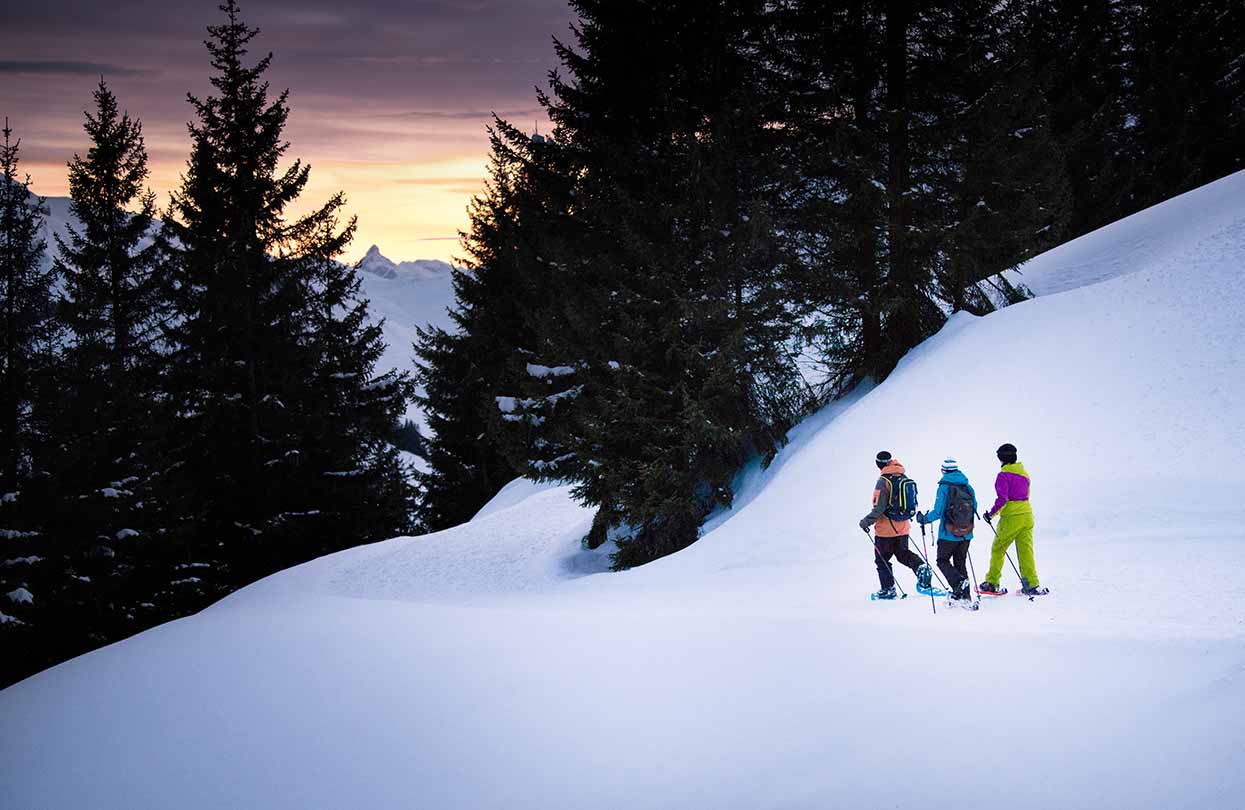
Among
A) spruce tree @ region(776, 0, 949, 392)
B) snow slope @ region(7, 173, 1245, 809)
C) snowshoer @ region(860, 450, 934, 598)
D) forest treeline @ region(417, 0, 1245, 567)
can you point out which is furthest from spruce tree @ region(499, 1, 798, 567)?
snowshoer @ region(860, 450, 934, 598)

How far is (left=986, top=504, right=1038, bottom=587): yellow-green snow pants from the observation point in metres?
8.37

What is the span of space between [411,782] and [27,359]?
23.7 meters

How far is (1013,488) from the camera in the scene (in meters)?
8.60

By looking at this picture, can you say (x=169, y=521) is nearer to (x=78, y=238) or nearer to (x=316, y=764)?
(x=78, y=238)

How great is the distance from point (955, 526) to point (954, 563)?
0.44 metres

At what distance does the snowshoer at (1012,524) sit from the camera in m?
8.38

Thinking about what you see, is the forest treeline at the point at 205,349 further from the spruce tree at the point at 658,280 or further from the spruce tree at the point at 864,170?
the spruce tree at the point at 864,170

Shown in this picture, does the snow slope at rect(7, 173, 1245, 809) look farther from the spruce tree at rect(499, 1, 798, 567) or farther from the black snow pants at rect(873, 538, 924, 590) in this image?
the spruce tree at rect(499, 1, 798, 567)

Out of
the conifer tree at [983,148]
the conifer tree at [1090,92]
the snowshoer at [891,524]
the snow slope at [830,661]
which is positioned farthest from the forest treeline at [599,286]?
the conifer tree at [1090,92]

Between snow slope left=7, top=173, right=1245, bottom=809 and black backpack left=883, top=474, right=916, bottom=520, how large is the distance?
1177 mm

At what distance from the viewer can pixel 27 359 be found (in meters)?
22.8

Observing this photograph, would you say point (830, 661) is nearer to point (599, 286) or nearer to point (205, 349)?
point (599, 286)

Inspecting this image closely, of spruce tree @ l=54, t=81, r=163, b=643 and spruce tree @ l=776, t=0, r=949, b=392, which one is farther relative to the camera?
spruce tree @ l=54, t=81, r=163, b=643

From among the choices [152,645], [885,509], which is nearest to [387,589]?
[152,645]
